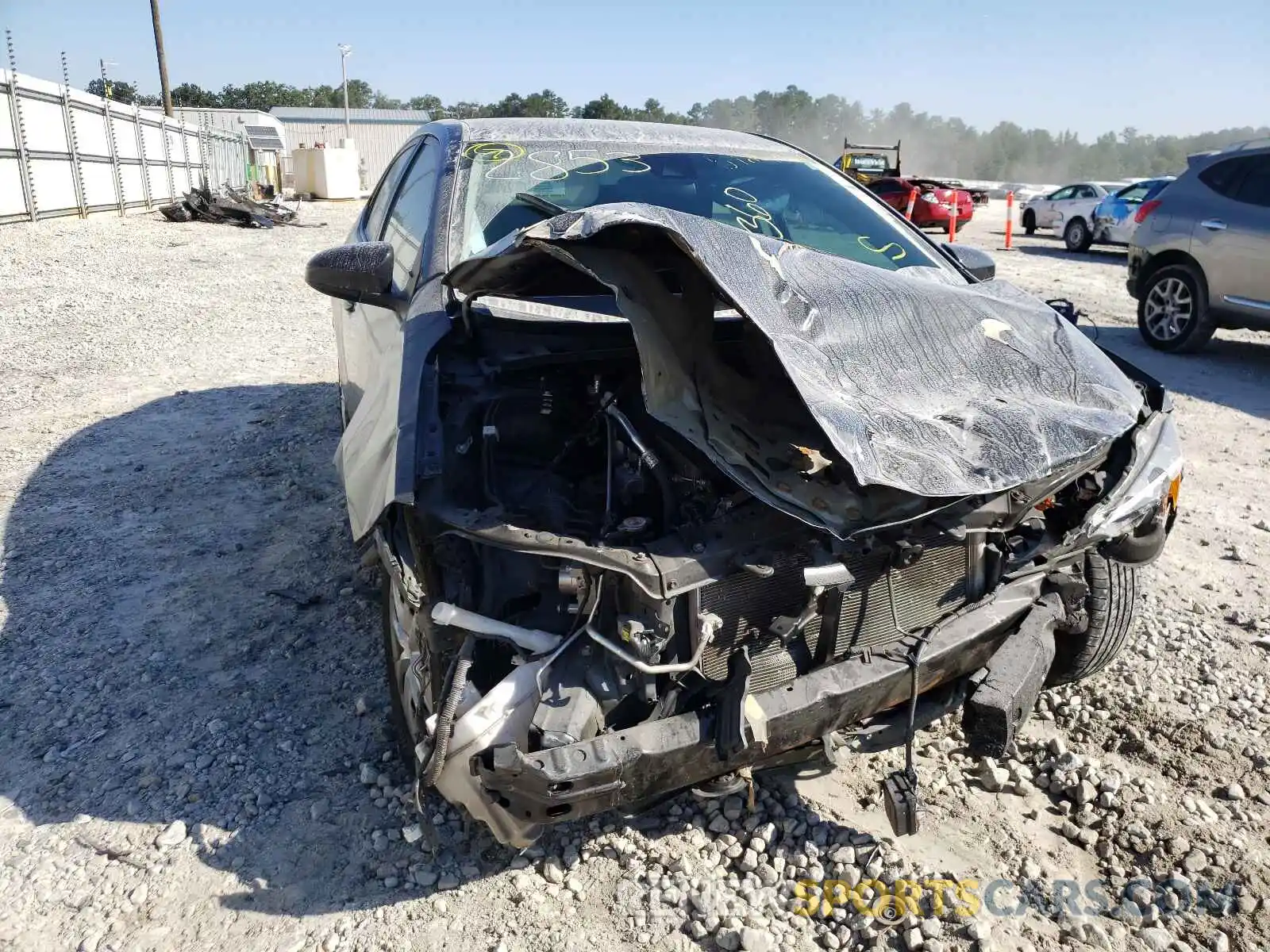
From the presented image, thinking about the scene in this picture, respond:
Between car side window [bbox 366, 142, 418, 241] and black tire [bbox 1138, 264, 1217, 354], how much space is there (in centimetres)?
712

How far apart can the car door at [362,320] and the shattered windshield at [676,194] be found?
623 millimetres

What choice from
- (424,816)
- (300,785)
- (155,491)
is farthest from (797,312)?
(155,491)

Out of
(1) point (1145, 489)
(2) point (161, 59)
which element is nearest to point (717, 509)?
(1) point (1145, 489)

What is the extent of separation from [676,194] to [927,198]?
17.0 m

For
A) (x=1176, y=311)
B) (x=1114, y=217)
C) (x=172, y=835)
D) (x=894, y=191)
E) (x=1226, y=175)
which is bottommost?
(x=172, y=835)

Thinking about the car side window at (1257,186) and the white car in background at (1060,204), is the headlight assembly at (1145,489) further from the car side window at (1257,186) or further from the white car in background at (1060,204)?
the white car in background at (1060,204)

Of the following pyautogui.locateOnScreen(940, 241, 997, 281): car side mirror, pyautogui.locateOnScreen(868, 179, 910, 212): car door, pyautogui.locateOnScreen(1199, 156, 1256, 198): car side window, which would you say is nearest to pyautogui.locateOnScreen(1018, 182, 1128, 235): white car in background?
pyautogui.locateOnScreen(868, 179, 910, 212): car door

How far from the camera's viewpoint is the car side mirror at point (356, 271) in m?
2.94

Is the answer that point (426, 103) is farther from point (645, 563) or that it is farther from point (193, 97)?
point (645, 563)

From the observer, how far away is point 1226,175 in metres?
7.86

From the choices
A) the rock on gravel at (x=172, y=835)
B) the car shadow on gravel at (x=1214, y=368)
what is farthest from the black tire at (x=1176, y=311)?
the rock on gravel at (x=172, y=835)

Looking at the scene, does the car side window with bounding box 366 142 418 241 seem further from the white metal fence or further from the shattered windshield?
the white metal fence

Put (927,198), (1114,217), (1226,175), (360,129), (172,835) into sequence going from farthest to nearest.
Result: (360,129)
(927,198)
(1114,217)
(1226,175)
(172,835)

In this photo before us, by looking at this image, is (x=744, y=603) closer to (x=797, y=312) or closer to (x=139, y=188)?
(x=797, y=312)
